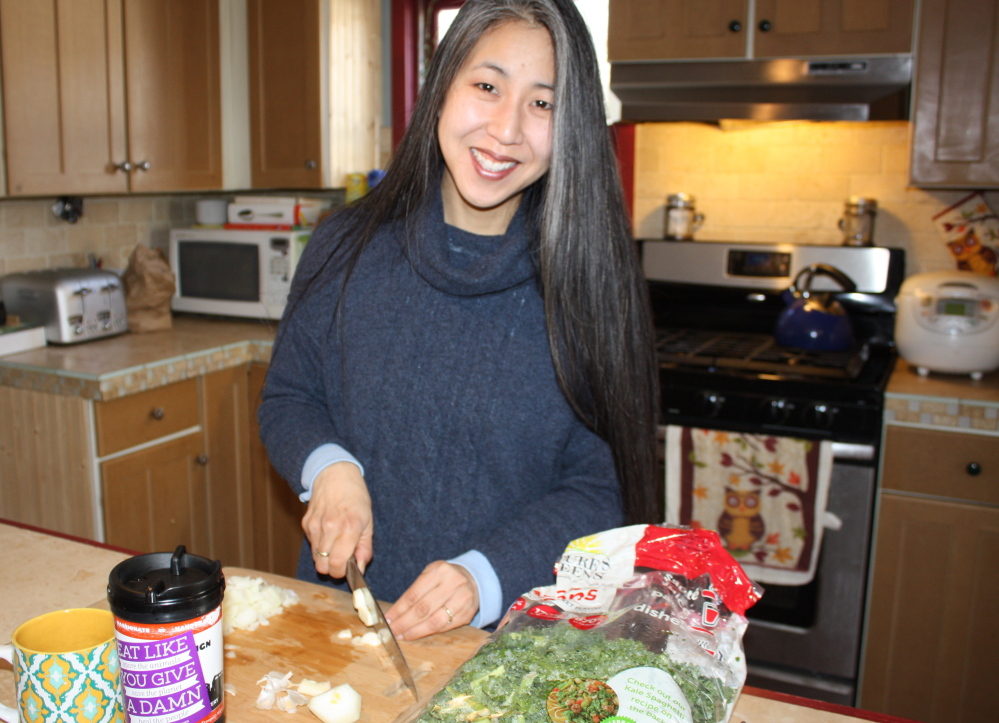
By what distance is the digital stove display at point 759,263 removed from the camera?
8.79ft

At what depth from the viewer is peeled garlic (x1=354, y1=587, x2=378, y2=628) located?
0.87 metres

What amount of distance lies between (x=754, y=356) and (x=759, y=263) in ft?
1.51

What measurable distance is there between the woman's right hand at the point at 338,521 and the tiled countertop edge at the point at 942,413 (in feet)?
4.96

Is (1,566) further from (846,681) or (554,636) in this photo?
(846,681)

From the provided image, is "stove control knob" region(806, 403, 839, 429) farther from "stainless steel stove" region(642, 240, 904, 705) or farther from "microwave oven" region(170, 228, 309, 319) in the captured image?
"microwave oven" region(170, 228, 309, 319)

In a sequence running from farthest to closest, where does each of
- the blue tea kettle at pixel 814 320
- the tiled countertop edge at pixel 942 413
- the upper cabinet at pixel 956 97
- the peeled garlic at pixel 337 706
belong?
the blue tea kettle at pixel 814 320, the upper cabinet at pixel 956 97, the tiled countertop edge at pixel 942 413, the peeled garlic at pixel 337 706

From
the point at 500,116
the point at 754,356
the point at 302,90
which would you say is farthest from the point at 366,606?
the point at 302,90

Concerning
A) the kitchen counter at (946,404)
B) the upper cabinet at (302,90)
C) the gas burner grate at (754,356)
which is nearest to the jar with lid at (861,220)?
the gas burner grate at (754,356)

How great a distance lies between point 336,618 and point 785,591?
1624 mm

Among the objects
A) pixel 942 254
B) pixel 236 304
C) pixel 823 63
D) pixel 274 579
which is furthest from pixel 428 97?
pixel 942 254

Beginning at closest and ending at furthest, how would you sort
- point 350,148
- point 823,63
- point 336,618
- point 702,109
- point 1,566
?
point 336,618 → point 1,566 → point 823,63 → point 702,109 → point 350,148

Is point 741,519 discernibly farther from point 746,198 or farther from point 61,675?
point 61,675

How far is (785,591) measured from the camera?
2213mm

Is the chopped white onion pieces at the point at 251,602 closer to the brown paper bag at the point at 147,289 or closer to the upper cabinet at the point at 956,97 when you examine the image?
the brown paper bag at the point at 147,289
